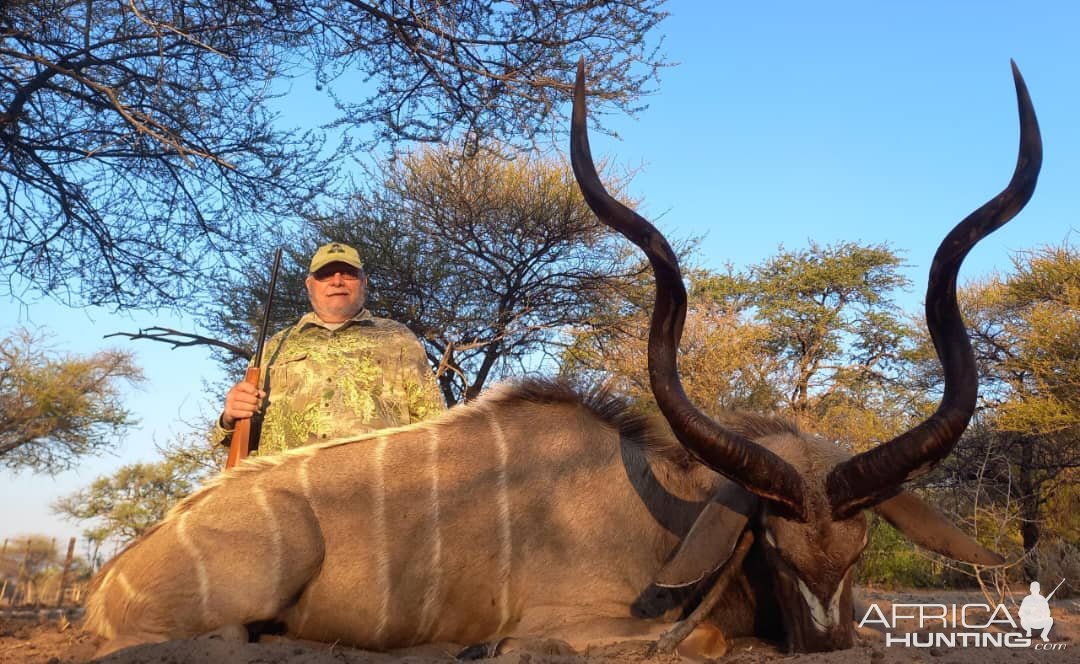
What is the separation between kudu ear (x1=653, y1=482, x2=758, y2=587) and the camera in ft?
9.70

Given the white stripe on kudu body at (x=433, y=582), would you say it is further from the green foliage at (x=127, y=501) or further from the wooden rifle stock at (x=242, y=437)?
the green foliage at (x=127, y=501)

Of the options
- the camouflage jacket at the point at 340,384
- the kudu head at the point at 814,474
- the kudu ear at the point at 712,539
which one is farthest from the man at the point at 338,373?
the kudu ear at the point at 712,539

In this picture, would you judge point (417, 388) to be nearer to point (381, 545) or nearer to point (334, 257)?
point (334, 257)

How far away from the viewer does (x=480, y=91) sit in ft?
20.0

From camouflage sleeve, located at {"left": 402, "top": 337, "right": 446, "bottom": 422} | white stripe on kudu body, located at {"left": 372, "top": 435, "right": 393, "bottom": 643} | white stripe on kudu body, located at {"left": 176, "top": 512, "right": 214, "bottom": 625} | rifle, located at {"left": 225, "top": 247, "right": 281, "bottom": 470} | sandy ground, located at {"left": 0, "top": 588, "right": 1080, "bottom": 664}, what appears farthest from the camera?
camouflage sleeve, located at {"left": 402, "top": 337, "right": 446, "bottom": 422}

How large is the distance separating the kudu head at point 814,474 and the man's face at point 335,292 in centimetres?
185

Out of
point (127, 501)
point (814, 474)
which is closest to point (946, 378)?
point (814, 474)

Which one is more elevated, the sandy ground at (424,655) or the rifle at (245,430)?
the rifle at (245,430)

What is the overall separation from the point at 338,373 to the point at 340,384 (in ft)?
0.19

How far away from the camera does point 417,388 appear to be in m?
4.68

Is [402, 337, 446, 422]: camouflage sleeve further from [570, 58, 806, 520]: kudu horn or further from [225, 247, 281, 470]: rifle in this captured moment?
[570, 58, 806, 520]: kudu horn

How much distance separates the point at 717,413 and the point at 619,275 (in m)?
7.62

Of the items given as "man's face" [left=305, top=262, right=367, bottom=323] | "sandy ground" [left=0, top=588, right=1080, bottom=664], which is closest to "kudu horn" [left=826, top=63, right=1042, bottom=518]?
"sandy ground" [left=0, top=588, right=1080, bottom=664]

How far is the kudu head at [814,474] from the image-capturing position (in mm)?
2969
